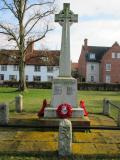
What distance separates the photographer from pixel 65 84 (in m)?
15.3

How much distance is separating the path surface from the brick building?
77.7 meters

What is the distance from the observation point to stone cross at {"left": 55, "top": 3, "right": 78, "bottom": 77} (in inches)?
616

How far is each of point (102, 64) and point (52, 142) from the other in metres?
81.1

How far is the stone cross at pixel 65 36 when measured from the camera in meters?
15.6

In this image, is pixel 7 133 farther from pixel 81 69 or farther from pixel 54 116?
pixel 81 69

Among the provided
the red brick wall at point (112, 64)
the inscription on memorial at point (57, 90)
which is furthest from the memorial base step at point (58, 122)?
the red brick wall at point (112, 64)

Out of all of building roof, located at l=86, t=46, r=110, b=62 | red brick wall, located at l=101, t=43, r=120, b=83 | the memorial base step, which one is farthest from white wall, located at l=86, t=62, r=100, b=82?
the memorial base step

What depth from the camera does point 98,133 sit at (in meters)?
13.5

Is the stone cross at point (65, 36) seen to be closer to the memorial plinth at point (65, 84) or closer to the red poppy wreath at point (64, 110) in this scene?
the memorial plinth at point (65, 84)

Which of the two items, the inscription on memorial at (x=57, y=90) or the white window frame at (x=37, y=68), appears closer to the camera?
the inscription on memorial at (x=57, y=90)

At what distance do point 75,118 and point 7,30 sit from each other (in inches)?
1394

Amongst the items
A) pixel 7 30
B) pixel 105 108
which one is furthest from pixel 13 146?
pixel 7 30

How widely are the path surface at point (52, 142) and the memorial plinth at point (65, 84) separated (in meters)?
1.65

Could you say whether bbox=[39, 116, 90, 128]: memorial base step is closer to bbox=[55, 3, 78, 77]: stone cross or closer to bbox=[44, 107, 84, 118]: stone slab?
bbox=[44, 107, 84, 118]: stone slab
